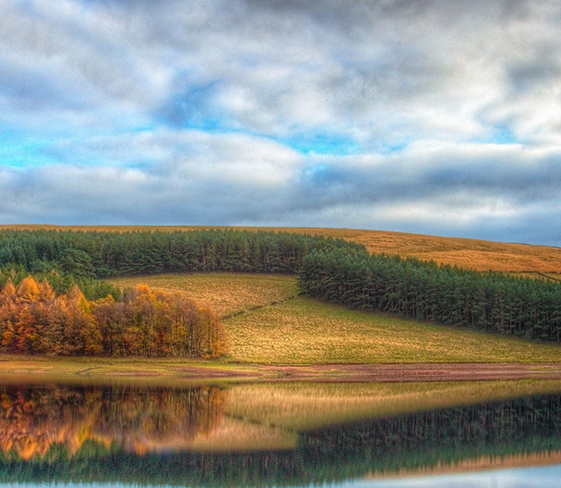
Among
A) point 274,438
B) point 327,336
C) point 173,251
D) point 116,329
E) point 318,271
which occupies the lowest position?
point 327,336

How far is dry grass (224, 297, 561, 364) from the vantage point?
7250 cm

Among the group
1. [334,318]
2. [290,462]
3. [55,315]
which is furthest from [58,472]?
[334,318]

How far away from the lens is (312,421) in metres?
36.1

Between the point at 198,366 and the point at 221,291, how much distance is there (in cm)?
5202

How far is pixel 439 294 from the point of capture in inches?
3967

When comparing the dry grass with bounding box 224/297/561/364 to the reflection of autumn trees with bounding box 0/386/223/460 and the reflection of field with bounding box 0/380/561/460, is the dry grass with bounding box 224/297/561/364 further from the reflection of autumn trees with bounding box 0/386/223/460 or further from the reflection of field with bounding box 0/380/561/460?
the reflection of autumn trees with bounding box 0/386/223/460

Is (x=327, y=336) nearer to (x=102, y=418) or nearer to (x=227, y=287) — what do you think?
(x=227, y=287)

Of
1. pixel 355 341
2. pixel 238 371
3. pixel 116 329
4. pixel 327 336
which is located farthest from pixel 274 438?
pixel 327 336

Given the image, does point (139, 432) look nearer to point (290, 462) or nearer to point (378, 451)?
point (290, 462)

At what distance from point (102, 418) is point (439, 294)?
245ft

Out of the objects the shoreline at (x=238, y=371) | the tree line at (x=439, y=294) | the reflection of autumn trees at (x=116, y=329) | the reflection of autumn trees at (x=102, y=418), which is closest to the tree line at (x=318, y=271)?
the tree line at (x=439, y=294)

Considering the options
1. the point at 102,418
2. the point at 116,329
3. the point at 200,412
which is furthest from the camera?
the point at 116,329

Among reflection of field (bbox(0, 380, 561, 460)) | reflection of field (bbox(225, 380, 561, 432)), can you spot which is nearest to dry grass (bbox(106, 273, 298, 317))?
reflection of field (bbox(225, 380, 561, 432))

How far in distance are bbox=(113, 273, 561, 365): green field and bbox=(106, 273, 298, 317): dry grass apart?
19 centimetres
